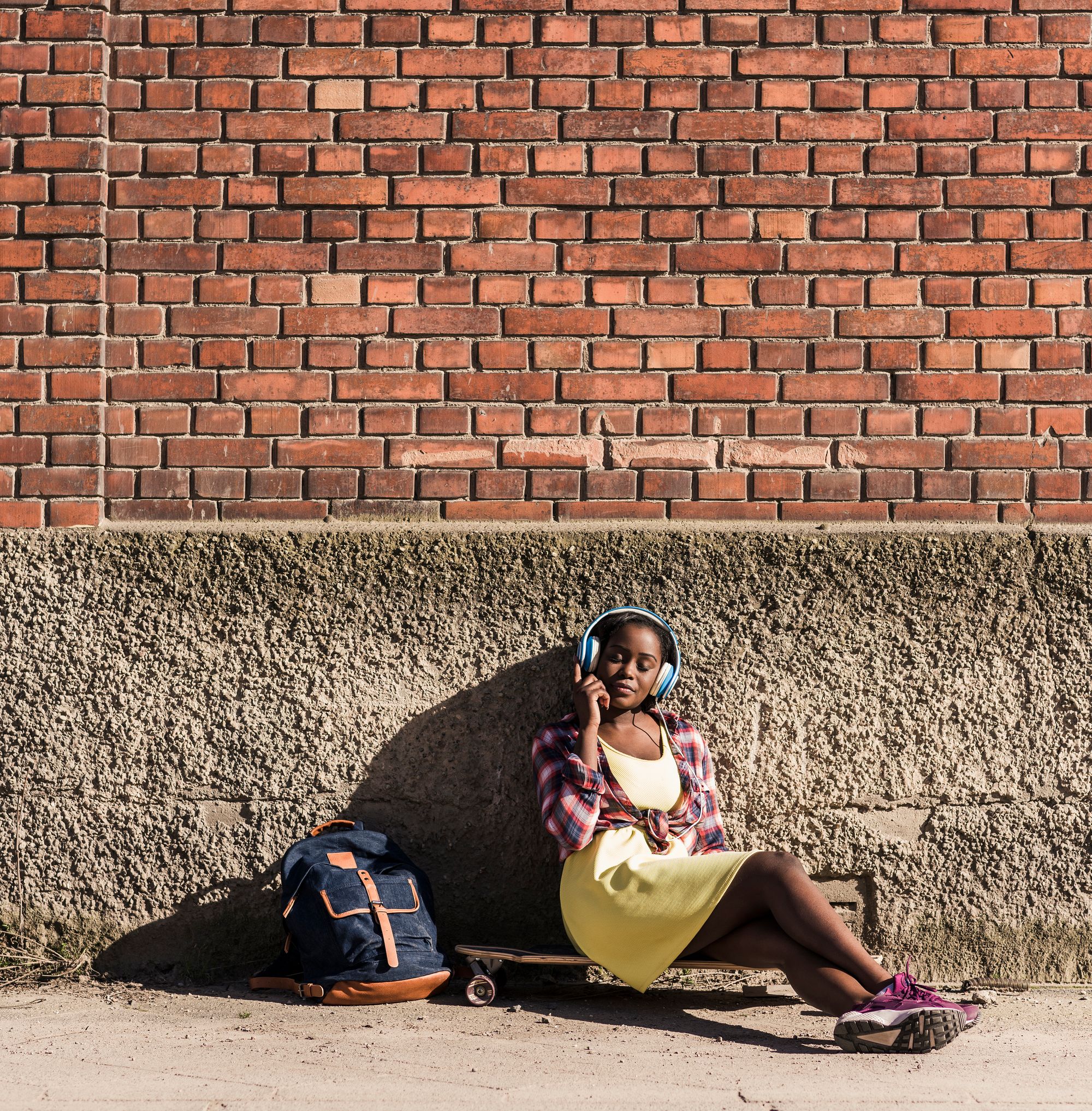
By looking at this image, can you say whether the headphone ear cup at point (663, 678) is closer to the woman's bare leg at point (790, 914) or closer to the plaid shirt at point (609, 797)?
the plaid shirt at point (609, 797)

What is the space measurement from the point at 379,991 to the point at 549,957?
0.47 m

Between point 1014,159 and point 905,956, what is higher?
point 1014,159

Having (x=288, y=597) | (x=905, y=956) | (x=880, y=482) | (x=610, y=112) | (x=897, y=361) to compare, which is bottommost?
(x=905, y=956)

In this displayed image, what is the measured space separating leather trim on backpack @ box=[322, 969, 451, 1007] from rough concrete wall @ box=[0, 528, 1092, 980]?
0.98 feet

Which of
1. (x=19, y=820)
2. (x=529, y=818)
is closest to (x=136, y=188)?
(x=19, y=820)

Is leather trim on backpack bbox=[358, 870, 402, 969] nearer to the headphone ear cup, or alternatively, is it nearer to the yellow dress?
the yellow dress

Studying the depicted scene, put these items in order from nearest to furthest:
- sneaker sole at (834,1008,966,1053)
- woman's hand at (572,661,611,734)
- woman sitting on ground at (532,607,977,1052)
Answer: sneaker sole at (834,1008,966,1053)
woman sitting on ground at (532,607,977,1052)
woman's hand at (572,661,611,734)

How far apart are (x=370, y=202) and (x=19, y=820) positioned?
84.5 inches

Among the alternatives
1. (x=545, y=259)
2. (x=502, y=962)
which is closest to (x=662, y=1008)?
(x=502, y=962)

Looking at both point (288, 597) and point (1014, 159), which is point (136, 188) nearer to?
point (288, 597)

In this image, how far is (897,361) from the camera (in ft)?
11.0

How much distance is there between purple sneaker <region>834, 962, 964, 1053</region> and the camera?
263 cm

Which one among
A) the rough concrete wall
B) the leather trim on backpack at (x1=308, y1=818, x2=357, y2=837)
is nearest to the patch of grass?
the rough concrete wall

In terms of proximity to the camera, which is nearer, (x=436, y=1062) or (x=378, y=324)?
(x=436, y=1062)
